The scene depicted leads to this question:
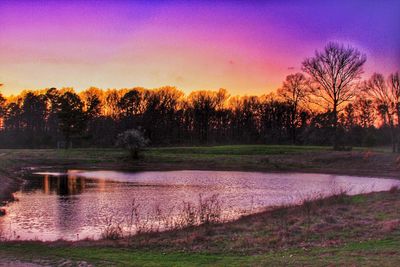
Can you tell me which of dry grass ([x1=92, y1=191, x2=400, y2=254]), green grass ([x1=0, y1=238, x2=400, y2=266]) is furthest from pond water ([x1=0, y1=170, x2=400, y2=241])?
green grass ([x1=0, y1=238, x2=400, y2=266])

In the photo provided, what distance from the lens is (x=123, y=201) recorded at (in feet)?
84.8

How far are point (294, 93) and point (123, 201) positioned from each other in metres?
66.9

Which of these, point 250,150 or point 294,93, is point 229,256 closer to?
point 250,150

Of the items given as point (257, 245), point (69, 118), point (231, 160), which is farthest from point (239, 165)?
point (69, 118)

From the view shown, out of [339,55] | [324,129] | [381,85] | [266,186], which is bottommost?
[266,186]

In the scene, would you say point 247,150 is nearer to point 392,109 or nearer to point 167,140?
point 392,109

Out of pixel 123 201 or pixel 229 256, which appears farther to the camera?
pixel 123 201

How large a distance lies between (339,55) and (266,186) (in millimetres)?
34475

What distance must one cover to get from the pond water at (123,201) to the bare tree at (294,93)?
103 feet

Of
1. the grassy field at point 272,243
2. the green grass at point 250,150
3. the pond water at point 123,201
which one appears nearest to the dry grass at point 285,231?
the grassy field at point 272,243

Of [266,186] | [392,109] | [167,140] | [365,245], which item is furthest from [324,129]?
[365,245]

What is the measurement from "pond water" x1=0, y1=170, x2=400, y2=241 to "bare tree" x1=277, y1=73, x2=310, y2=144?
103ft

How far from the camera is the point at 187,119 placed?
115m

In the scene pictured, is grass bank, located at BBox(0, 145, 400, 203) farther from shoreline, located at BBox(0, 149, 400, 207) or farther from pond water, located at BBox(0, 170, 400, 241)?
pond water, located at BBox(0, 170, 400, 241)
